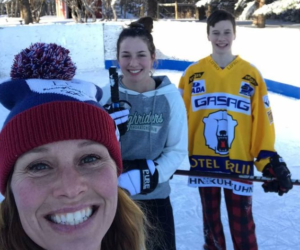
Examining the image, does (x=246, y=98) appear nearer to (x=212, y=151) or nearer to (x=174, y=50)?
(x=212, y=151)

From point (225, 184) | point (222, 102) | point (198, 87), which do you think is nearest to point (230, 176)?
point (225, 184)

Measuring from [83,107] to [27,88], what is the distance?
0.43ft

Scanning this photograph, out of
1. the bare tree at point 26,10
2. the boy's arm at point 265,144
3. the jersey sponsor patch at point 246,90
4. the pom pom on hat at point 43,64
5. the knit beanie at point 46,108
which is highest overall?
the bare tree at point 26,10

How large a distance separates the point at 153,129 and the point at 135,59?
33 cm

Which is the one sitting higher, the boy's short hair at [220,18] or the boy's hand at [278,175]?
the boy's short hair at [220,18]

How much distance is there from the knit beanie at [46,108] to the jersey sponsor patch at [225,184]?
1158 mm

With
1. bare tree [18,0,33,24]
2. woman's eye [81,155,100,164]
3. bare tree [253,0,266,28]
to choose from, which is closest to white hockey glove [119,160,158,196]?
woman's eye [81,155,100,164]

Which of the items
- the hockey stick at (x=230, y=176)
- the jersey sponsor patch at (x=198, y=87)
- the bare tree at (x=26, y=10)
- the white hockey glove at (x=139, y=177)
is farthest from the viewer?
the bare tree at (x=26, y=10)

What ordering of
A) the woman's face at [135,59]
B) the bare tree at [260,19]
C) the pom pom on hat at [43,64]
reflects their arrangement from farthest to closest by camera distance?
the bare tree at [260,19] → the woman's face at [135,59] → the pom pom on hat at [43,64]

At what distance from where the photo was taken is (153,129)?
5.27 ft

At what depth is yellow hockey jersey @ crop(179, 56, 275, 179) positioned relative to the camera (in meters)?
1.96

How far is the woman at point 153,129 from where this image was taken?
62.7 inches

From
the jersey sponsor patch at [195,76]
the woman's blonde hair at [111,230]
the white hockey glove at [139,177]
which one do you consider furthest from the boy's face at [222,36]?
the woman's blonde hair at [111,230]

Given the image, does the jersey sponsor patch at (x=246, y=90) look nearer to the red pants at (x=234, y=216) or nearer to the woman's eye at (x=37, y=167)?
the red pants at (x=234, y=216)
